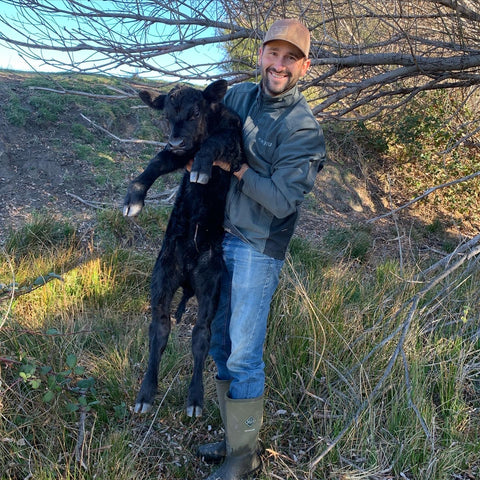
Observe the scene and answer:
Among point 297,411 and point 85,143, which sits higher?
point 85,143

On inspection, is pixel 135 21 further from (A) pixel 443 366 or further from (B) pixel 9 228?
(A) pixel 443 366

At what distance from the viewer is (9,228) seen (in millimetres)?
5793

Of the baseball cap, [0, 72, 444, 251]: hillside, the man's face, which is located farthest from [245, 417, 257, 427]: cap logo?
[0, 72, 444, 251]: hillside

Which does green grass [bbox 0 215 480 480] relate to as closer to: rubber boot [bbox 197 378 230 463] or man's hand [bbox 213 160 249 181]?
rubber boot [bbox 197 378 230 463]

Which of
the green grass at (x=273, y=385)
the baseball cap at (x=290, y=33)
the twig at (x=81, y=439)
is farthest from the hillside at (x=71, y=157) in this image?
the baseball cap at (x=290, y=33)

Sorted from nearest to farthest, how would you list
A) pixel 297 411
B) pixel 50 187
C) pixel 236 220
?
1. pixel 236 220
2. pixel 297 411
3. pixel 50 187

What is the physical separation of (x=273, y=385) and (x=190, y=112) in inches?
89.7

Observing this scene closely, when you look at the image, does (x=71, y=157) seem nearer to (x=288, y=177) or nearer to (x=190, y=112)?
(x=190, y=112)

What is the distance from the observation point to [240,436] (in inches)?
118

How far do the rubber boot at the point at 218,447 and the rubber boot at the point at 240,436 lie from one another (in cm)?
18

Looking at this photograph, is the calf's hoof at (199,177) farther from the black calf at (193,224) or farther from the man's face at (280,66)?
the man's face at (280,66)

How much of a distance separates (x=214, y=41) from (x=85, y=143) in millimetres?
3877

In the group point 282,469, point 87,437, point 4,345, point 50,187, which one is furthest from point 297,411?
point 50,187

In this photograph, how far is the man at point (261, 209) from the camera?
2707 millimetres
